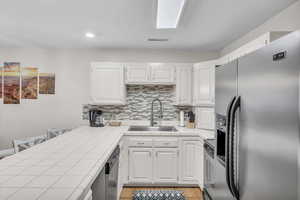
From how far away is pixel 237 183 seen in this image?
1233 millimetres

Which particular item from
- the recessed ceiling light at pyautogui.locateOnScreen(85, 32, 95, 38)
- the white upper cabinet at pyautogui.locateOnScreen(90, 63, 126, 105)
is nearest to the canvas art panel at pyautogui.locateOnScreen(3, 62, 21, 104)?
the white upper cabinet at pyautogui.locateOnScreen(90, 63, 126, 105)

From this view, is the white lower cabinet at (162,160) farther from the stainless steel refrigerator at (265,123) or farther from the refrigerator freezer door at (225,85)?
the stainless steel refrigerator at (265,123)

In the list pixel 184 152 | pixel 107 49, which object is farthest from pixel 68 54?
pixel 184 152

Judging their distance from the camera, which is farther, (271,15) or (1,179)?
(271,15)

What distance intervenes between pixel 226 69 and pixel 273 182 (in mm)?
829

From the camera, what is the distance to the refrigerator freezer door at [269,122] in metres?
0.79

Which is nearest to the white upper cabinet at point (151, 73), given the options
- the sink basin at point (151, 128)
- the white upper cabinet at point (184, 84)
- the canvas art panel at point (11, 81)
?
the white upper cabinet at point (184, 84)

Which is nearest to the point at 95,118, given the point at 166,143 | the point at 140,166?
the point at 140,166

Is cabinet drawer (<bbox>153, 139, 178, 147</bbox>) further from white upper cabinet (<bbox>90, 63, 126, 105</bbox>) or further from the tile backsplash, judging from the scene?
white upper cabinet (<bbox>90, 63, 126, 105</bbox>)

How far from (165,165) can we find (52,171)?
7.15 feet

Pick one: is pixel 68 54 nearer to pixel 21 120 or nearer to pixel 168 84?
pixel 21 120

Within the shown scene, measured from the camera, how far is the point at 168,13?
2404mm

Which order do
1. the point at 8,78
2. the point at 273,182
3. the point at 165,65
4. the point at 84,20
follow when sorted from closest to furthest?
the point at 273,182 < the point at 84,20 < the point at 165,65 < the point at 8,78

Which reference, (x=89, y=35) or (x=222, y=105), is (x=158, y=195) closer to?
(x=222, y=105)
